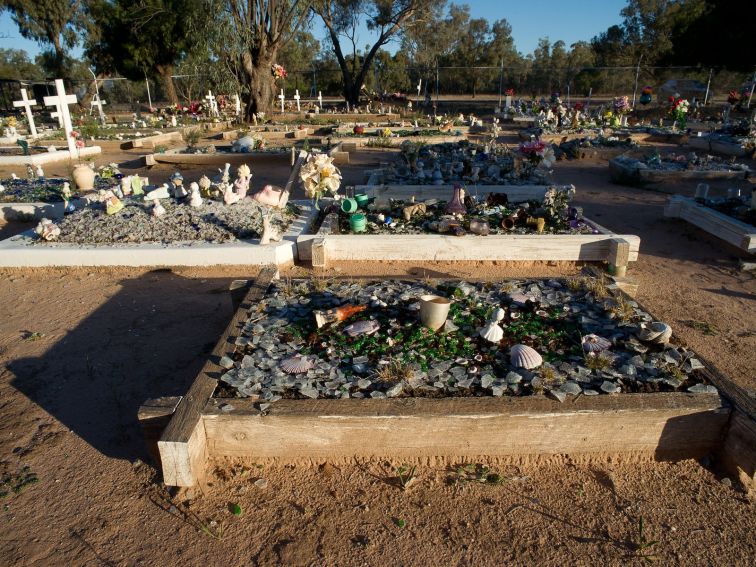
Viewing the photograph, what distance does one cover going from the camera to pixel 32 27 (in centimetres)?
3044

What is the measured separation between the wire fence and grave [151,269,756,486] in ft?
99.5

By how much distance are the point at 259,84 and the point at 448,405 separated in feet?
74.6

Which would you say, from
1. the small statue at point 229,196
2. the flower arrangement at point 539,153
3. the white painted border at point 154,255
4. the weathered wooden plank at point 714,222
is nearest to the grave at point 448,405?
the white painted border at point 154,255

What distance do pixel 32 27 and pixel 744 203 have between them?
3822 centimetres

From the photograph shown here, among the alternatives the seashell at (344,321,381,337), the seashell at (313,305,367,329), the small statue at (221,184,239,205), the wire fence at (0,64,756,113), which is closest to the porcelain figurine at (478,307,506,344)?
the seashell at (344,321,381,337)

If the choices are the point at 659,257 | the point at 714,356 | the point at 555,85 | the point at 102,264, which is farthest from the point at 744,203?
the point at 555,85

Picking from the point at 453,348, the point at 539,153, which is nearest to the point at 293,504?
the point at 453,348

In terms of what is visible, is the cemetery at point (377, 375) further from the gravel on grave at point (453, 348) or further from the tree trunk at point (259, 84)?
the tree trunk at point (259, 84)

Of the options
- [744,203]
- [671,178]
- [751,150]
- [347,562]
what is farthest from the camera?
[751,150]

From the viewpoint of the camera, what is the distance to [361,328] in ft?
12.0

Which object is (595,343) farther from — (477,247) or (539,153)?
(539,153)

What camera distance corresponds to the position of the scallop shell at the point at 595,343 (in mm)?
3387

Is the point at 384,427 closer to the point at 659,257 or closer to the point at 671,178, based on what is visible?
the point at 659,257

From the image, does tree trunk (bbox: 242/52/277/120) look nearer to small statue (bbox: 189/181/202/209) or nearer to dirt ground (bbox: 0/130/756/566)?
small statue (bbox: 189/181/202/209)
